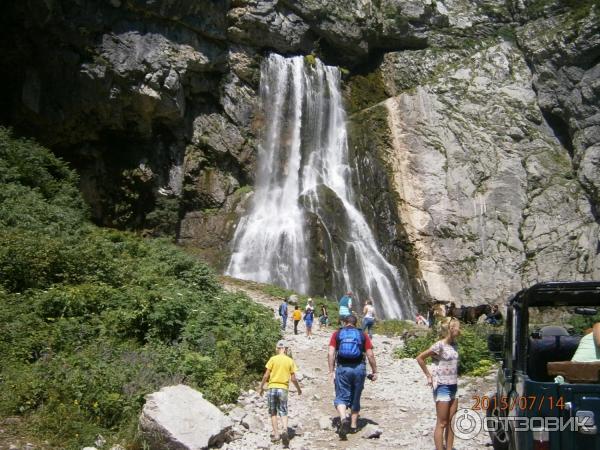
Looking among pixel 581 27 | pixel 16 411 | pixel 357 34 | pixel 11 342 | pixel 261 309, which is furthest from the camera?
pixel 357 34

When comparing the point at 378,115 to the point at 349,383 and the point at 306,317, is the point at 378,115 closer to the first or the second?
the point at 306,317

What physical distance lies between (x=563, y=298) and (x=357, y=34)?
32.2 metres

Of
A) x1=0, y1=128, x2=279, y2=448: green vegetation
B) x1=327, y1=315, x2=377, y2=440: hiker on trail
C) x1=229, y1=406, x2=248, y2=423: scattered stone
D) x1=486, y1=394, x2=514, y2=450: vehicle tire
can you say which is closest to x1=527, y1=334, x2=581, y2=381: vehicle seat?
x1=486, y1=394, x2=514, y2=450: vehicle tire

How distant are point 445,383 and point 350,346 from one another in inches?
63.2

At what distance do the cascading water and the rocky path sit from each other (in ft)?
42.7

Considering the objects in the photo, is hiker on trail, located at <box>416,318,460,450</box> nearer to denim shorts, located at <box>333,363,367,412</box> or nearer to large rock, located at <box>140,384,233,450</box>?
denim shorts, located at <box>333,363,367,412</box>

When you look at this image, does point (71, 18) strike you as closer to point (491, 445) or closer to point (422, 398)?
point (422, 398)

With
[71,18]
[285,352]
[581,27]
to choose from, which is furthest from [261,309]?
[581,27]

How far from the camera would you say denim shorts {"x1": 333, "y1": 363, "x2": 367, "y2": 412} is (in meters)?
7.66

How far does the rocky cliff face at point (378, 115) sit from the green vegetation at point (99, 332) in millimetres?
12513

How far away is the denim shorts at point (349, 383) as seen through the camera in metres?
7.66

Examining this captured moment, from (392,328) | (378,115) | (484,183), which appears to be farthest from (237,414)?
(378,115)

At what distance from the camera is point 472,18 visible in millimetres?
37094

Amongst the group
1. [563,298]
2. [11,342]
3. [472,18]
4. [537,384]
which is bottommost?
[11,342]
